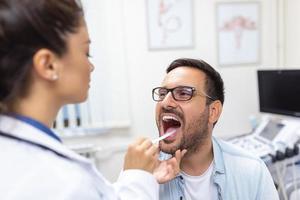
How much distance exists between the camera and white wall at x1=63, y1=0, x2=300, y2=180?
267 centimetres

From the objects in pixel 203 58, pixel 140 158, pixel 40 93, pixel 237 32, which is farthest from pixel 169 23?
pixel 40 93

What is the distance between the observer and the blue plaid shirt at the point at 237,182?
4.19 feet

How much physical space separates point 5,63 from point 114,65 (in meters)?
2.12

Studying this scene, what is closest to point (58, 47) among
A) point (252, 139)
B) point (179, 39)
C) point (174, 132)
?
point (174, 132)

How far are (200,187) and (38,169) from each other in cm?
84

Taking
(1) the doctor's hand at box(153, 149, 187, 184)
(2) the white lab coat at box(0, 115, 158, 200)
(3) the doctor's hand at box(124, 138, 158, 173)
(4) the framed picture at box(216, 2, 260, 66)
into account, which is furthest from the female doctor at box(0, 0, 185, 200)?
(4) the framed picture at box(216, 2, 260, 66)

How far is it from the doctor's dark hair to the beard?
827 millimetres

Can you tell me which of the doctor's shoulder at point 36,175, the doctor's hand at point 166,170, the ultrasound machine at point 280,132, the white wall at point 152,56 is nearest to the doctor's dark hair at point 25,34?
the doctor's shoulder at point 36,175

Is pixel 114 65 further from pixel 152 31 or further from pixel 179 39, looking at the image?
pixel 179 39

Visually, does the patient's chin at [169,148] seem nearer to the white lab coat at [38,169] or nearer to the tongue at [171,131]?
the tongue at [171,131]

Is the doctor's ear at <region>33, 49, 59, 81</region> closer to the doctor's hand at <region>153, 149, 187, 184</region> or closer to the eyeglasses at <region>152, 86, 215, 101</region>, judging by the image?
the doctor's hand at <region>153, 149, 187, 184</region>

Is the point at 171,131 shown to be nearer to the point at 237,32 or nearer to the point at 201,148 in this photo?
the point at 201,148

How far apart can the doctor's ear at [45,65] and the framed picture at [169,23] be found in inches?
85.1

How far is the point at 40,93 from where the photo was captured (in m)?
0.65
